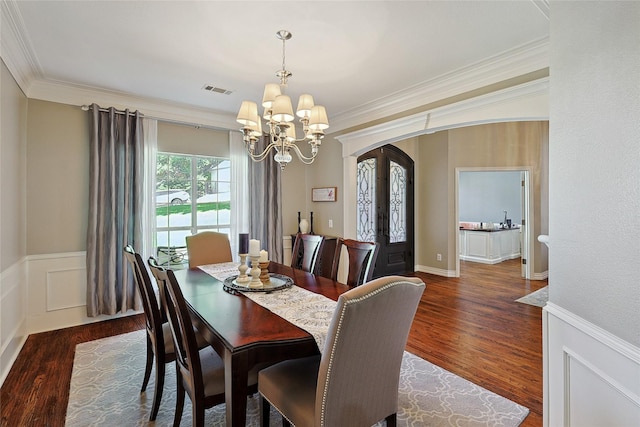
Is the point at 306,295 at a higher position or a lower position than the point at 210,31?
lower

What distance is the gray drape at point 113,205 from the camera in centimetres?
342

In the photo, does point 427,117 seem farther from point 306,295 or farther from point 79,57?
point 79,57

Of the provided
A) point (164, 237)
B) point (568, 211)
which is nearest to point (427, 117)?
point (568, 211)

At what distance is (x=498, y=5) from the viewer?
1999 millimetres

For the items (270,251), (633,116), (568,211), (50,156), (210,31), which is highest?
(210,31)

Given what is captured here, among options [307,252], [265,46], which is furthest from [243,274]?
[265,46]

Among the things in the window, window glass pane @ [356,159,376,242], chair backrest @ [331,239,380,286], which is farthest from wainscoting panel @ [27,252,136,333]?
window glass pane @ [356,159,376,242]

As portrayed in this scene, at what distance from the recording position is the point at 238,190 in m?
4.46

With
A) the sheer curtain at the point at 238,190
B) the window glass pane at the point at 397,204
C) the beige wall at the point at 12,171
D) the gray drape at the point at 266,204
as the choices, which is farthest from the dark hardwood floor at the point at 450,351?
the gray drape at the point at 266,204

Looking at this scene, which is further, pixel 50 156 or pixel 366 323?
pixel 50 156

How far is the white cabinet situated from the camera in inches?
286

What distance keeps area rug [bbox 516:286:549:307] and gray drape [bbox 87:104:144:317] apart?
5.20 meters

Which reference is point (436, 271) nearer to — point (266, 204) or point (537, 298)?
point (537, 298)

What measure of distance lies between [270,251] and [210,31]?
300 centimetres
